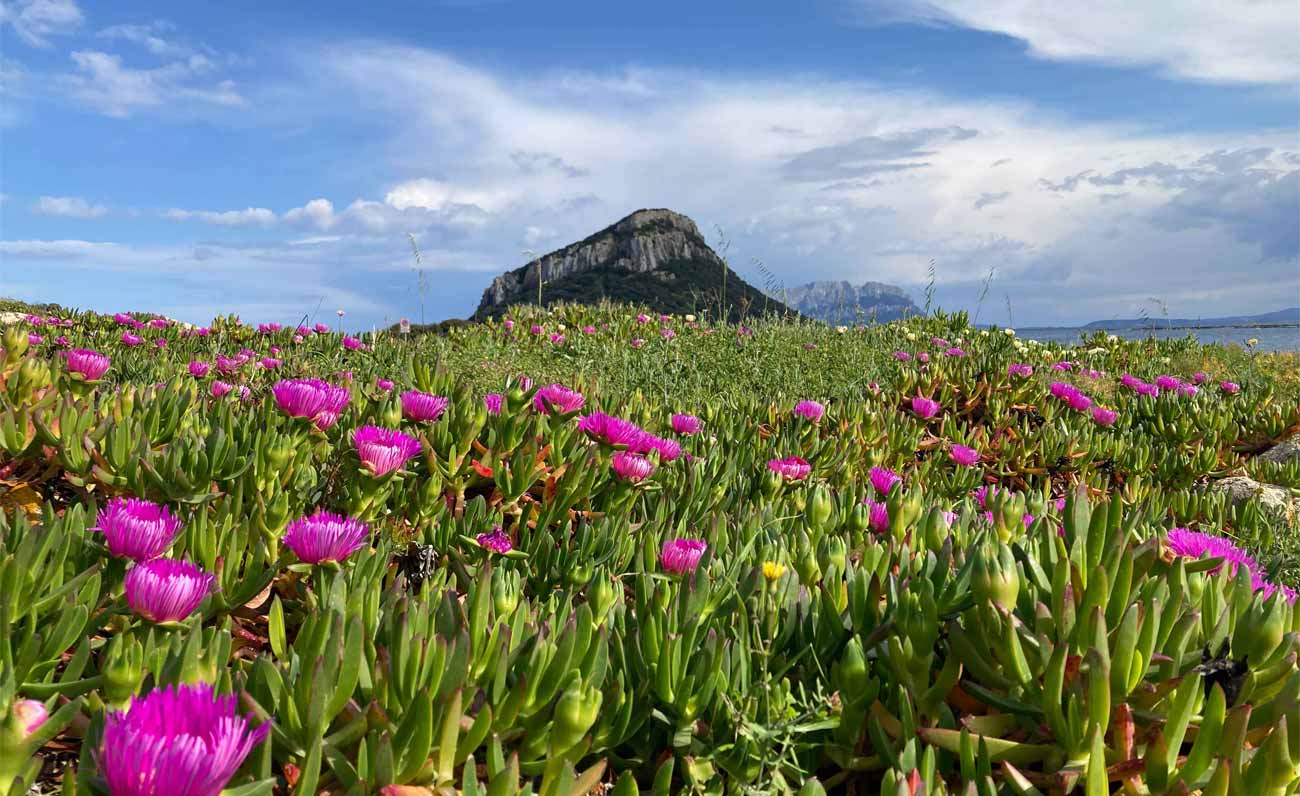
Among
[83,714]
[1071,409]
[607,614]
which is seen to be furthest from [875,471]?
[1071,409]

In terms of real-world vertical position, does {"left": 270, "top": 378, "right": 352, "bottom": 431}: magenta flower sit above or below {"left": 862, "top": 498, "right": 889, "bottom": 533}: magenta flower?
above

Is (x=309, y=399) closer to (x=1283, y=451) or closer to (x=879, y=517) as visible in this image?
(x=879, y=517)

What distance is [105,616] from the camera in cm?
159

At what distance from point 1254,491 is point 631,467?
385 centimetres

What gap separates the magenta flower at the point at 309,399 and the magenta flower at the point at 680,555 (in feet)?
3.70

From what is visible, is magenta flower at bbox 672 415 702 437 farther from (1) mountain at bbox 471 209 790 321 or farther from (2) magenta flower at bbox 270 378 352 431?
(1) mountain at bbox 471 209 790 321

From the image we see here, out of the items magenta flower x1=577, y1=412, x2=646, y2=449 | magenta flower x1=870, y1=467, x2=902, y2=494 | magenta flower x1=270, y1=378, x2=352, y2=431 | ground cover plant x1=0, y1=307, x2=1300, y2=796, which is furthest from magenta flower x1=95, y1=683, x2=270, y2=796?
magenta flower x1=870, y1=467, x2=902, y2=494

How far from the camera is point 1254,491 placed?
15.0 feet

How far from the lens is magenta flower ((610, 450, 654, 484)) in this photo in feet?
8.42

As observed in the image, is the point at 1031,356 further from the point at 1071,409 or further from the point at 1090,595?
the point at 1090,595

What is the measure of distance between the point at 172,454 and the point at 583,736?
59.6 inches

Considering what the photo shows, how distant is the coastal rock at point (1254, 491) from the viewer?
14.3ft

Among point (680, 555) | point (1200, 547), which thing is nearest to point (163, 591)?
point (680, 555)

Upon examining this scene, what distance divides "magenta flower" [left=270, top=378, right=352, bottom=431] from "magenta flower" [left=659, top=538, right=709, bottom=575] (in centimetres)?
113
